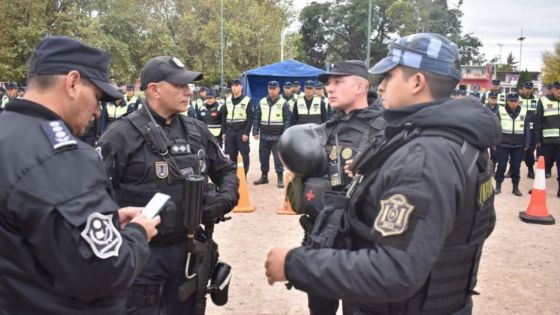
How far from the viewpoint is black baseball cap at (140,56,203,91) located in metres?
2.99

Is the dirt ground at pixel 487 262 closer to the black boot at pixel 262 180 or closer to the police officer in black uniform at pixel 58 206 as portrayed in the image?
the black boot at pixel 262 180

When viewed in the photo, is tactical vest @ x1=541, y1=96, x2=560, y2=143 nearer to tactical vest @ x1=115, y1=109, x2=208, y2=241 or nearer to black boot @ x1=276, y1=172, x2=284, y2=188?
black boot @ x1=276, y1=172, x2=284, y2=188

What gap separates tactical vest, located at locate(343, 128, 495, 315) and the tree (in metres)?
41.6

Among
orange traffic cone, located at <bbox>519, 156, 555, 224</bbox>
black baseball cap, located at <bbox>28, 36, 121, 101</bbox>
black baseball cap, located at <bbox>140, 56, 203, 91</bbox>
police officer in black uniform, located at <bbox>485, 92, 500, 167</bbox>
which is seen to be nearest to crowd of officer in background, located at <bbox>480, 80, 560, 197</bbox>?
police officer in black uniform, located at <bbox>485, 92, 500, 167</bbox>

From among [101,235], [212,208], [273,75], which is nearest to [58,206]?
[101,235]

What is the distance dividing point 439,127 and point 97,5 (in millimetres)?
27724

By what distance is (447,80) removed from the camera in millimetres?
1827

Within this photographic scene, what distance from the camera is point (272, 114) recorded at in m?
10.2

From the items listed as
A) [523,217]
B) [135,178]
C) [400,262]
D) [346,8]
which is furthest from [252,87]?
[346,8]

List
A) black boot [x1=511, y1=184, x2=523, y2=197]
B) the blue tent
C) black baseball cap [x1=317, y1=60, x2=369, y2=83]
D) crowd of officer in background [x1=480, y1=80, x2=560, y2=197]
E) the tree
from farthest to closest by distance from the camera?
1. the tree
2. the blue tent
3. crowd of officer in background [x1=480, y1=80, x2=560, y2=197]
4. black boot [x1=511, y1=184, x2=523, y2=197]
5. black baseball cap [x1=317, y1=60, x2=369, y2=83]

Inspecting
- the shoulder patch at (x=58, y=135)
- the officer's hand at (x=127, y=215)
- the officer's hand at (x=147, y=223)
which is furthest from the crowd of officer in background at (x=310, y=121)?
the shoulder patch at (x=58, y=135)

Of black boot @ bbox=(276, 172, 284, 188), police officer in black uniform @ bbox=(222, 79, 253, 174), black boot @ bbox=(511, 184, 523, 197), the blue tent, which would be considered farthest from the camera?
the blue tent

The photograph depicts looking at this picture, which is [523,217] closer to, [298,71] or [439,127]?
[439,127]

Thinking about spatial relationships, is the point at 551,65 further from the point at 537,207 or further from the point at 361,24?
the point at 537,207
